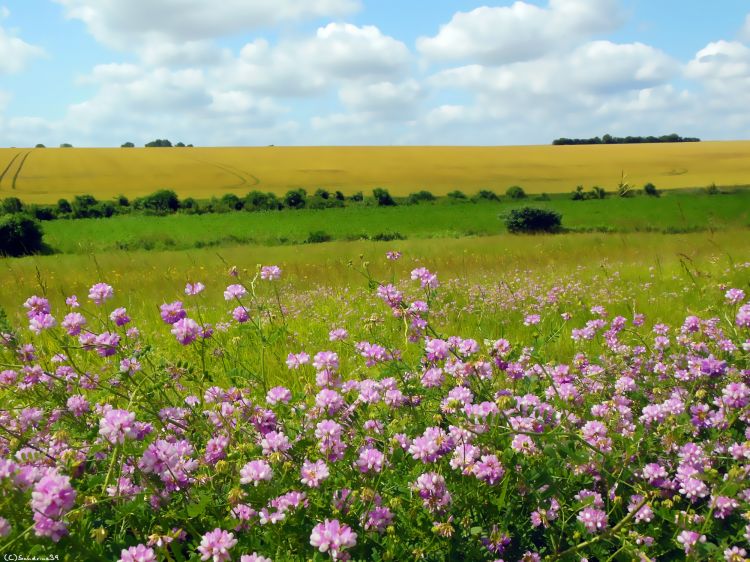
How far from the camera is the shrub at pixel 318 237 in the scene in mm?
31788

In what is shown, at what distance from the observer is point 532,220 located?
1348 inches

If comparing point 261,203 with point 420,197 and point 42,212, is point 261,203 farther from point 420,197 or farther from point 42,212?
point 42,212

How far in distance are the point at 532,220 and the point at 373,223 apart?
1063 centimetres

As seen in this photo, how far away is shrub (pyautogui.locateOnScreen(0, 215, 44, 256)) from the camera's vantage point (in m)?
29.0

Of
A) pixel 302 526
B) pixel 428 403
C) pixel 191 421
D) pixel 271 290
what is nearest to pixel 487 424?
pixel 428 403

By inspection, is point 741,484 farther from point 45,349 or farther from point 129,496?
point 45,349

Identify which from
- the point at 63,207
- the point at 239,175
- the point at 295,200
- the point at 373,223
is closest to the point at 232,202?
the point at 295,200

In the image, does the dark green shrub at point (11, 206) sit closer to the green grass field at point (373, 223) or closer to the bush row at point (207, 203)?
the bush row at point (207, 203)

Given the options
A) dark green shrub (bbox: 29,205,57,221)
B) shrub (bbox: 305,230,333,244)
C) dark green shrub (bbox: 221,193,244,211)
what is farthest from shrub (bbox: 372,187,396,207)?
dark green shrub (bbox: 29,205,57,221)

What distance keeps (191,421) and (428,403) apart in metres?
1.23

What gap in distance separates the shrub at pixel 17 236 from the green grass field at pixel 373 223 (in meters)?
1.13

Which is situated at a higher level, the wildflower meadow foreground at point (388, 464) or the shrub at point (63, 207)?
the shrub at point (63, 207)

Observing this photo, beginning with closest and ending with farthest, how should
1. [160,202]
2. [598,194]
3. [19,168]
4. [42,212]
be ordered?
1. [42,212]
2. [160,202]
3. [598,194]
4. [19,168]

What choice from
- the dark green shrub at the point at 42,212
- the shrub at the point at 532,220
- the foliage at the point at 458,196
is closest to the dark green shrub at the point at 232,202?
the dark green shrub at the point at 42,212
